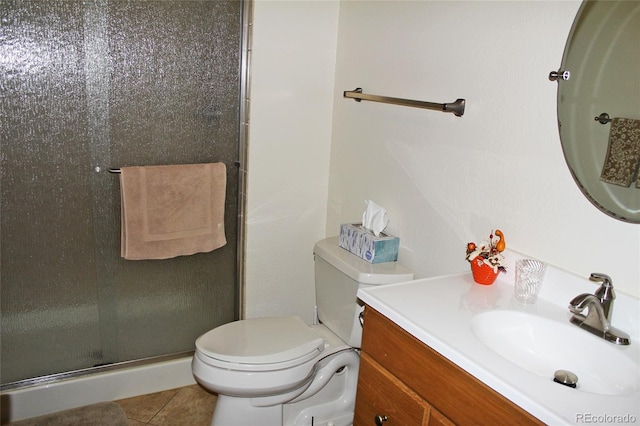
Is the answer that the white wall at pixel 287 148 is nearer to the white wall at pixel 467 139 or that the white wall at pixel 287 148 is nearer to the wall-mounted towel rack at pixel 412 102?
the white wall at pixel 467 139

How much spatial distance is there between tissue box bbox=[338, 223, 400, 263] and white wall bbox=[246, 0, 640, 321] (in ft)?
0.19

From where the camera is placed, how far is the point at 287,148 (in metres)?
2.37

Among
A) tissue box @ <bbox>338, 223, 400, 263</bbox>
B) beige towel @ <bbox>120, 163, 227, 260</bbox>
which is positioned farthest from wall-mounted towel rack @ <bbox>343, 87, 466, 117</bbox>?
beige towel @ <bbox>120, 163, 227, 260</bbox>

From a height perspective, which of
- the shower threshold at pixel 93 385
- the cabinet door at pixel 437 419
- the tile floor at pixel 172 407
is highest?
the cabinet door at pixel 437 419

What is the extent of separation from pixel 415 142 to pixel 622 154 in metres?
0.76

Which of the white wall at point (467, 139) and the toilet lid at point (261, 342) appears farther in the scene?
the toilet lid at point (261, 342)

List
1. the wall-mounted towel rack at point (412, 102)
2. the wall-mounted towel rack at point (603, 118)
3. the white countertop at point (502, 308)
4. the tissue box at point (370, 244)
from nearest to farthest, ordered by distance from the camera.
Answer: the white countertop at point (502, 308)
the wall-mounted towel rack at point (603, 118)
the wall-mounted towel rack at point (412, 102)
the tissue box at point (370, 244)

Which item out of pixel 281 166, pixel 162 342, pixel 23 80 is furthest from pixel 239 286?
pixel 23 80

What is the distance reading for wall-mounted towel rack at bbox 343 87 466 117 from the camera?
1694 mm

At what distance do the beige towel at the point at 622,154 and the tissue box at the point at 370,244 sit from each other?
80cm

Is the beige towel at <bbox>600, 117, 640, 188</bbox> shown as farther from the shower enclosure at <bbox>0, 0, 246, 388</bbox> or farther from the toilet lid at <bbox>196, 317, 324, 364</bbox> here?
the shower enclosure at <bbox>0, 0, 246, 388</bbox>

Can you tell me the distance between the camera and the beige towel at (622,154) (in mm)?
1247

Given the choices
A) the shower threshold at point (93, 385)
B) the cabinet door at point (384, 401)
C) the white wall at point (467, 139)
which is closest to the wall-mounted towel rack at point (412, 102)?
the white wall at point (467, 139)

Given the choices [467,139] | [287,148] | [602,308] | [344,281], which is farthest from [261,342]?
[602,308]
